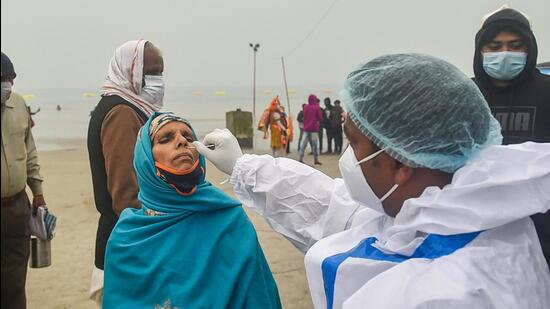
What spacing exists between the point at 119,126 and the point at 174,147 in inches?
24.1

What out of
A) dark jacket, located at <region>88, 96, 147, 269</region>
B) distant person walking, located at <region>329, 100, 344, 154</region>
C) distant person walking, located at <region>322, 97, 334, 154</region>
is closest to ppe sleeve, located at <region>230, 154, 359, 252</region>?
dark jacket, located at <region>88, 96, 147, 269</region>

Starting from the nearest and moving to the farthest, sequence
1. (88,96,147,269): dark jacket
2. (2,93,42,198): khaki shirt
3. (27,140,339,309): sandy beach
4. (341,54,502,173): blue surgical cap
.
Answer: (341,54,502,173): blue surgical cap → (88,96,147,269): dark jacket → (2,93,42,198): khaki shirt → (27,140,339,309): sandy beach

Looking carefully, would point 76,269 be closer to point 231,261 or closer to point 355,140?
point 231,261

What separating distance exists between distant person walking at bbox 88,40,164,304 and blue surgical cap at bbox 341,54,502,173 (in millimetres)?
1675

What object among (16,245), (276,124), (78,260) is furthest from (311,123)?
(16,245)

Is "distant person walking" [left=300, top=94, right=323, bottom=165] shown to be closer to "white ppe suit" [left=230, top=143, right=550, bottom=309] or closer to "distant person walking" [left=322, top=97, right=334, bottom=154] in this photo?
"distant person walking" [left=322, top=97, right=334, bottom=154]

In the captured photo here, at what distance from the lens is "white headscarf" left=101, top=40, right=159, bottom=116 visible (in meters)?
3.03

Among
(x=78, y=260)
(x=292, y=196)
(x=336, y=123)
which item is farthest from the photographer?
(x=336, y=123)

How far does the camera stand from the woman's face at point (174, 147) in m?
2.29

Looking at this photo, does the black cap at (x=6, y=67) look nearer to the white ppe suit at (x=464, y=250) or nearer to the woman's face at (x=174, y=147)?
the woman's face at (x=174, y=147)

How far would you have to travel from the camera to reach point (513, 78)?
8.39 ft

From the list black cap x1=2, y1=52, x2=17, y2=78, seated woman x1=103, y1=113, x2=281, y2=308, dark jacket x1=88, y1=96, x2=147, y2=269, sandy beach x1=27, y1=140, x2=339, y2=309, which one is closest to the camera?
black cap x1=2, y1=52, x2=17, y2=78

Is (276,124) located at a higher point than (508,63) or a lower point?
lower

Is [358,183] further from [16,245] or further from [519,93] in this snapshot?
[16,245]
